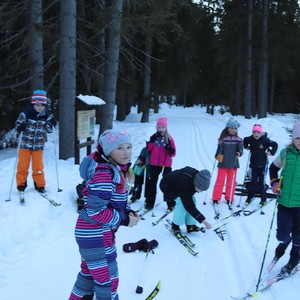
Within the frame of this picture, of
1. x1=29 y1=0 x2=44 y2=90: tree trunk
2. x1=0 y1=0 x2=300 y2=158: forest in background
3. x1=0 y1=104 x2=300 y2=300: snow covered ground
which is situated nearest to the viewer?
x1=0 y1=104 x2=300 y2=300: snow covered ground

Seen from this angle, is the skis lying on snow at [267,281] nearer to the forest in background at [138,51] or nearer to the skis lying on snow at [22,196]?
the skis lying on snow at [22,196]

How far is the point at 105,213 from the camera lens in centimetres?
290

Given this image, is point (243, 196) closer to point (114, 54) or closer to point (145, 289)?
point (145, 289)

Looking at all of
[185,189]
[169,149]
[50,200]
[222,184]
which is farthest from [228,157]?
[50,200]

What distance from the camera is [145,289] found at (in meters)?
4.25

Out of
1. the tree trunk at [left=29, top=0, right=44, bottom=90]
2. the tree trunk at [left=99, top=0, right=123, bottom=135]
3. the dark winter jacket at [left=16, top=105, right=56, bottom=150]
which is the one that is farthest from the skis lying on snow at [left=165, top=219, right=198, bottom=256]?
the tree trunk at [left=99, top=0, right=123, bottom=135]

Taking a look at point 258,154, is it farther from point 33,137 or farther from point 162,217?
point 33,137

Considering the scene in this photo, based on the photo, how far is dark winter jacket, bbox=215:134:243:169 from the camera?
746cm

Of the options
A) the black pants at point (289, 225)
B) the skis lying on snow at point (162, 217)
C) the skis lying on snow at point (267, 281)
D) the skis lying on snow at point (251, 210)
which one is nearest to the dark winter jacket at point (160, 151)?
the skis lying on snow at point (162, 217)

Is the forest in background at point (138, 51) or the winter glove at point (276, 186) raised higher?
the forest in background at point (138, 51)

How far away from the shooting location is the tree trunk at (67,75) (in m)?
9.59

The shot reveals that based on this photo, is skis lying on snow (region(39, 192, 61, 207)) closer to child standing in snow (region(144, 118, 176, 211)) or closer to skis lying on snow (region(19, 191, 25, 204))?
skis lying on snow (region(19, 191, 25, 204))

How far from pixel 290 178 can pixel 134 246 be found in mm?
→ 2535

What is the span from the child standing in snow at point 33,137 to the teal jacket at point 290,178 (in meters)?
4.67
